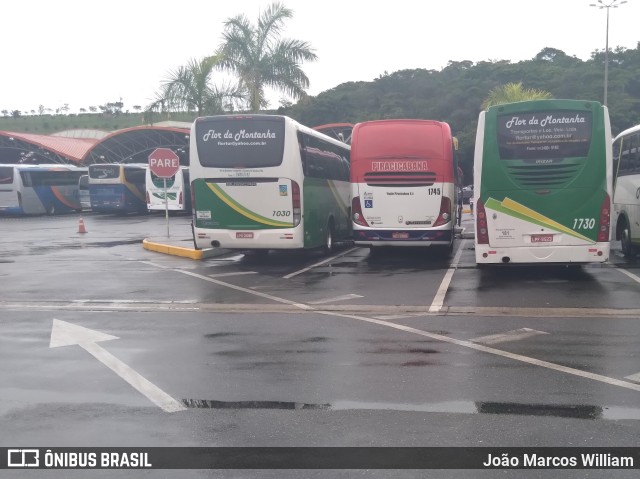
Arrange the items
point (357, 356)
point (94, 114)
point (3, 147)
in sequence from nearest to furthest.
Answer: point (357, 356) < point (3, 147) < point (94, 114)

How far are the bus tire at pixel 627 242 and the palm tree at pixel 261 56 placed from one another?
20.3 meters

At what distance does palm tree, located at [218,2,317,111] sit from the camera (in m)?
34.0

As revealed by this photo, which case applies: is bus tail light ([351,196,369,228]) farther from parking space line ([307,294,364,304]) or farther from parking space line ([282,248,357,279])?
parking space line ([307,294,364,304])

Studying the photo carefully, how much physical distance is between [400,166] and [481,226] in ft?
12.1

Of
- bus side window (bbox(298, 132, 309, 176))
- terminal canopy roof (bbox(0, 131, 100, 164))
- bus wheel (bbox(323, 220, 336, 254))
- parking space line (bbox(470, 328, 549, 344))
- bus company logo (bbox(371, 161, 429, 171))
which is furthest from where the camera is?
terminal canopy roof (bbox(0, 131, 100, 164))

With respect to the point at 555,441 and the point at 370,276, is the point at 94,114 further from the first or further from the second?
the point at 555,441

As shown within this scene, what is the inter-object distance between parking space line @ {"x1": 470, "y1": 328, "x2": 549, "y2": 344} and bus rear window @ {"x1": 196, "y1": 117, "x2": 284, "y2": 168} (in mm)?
8724

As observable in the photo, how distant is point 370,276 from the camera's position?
14766mm

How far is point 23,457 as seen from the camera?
203 inches

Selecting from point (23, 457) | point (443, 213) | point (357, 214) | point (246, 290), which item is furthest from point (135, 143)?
point (23, 457)

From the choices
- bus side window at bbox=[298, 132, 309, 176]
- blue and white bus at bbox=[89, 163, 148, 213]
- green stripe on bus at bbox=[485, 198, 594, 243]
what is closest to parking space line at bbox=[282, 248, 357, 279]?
bus side window at bbox=[298, 132, 309, 176]

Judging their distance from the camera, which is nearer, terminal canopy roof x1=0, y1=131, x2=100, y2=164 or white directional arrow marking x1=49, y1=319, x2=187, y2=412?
white directional arrow marking x1=49, y1=319, x2=187, y2=412

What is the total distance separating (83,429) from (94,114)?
11419 centimetres

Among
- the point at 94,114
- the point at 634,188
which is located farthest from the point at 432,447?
the point at 94,114
